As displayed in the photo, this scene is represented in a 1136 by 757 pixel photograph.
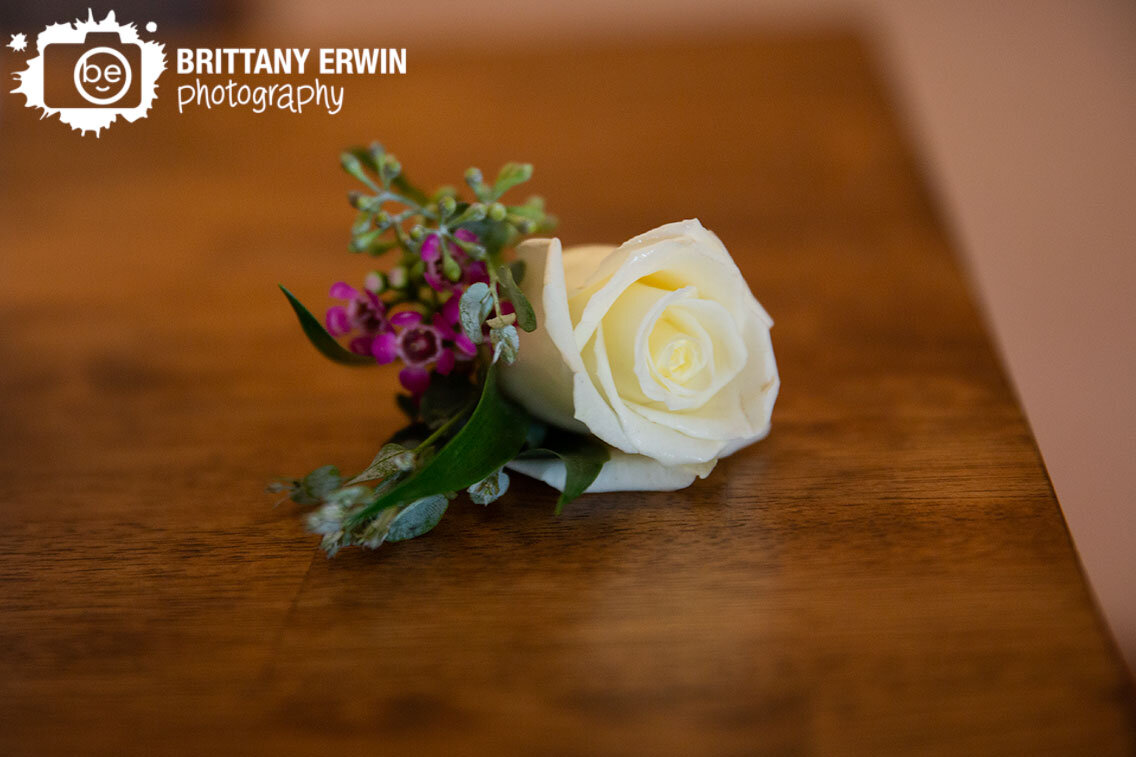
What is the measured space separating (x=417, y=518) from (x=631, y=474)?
13 cm

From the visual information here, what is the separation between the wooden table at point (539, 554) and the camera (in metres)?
0.46

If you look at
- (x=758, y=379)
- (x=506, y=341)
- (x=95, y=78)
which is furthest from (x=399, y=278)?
(x=95, y=78)

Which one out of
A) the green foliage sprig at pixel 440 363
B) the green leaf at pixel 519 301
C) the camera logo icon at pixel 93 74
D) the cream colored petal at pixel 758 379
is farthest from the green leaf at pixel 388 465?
the camera logo icon at pixel 93 74

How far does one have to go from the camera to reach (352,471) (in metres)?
0.66

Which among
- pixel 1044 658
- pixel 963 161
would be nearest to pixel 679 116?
pixel 1044 658

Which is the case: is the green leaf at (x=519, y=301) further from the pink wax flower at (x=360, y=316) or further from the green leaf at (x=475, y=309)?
the pink wax flower at (x=360, y=316)

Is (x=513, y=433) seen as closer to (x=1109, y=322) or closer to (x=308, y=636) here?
(x=308, y=636)

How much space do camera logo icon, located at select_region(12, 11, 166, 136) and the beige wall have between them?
1.07ft

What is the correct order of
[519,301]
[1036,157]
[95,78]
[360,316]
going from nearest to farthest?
1. [519,301]
2. [360,316]
3. [95,78]
4. [1036,157]

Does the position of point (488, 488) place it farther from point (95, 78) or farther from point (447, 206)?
point (95, 78)

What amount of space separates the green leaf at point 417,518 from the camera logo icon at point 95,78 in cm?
93

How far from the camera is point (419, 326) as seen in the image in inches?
24.5

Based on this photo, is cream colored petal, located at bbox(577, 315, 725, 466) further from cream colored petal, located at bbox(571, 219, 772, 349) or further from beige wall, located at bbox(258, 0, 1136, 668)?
beige wall, located at bbox(258, 0, 1136, 668)

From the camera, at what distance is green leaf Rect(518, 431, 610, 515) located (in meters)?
0.55
